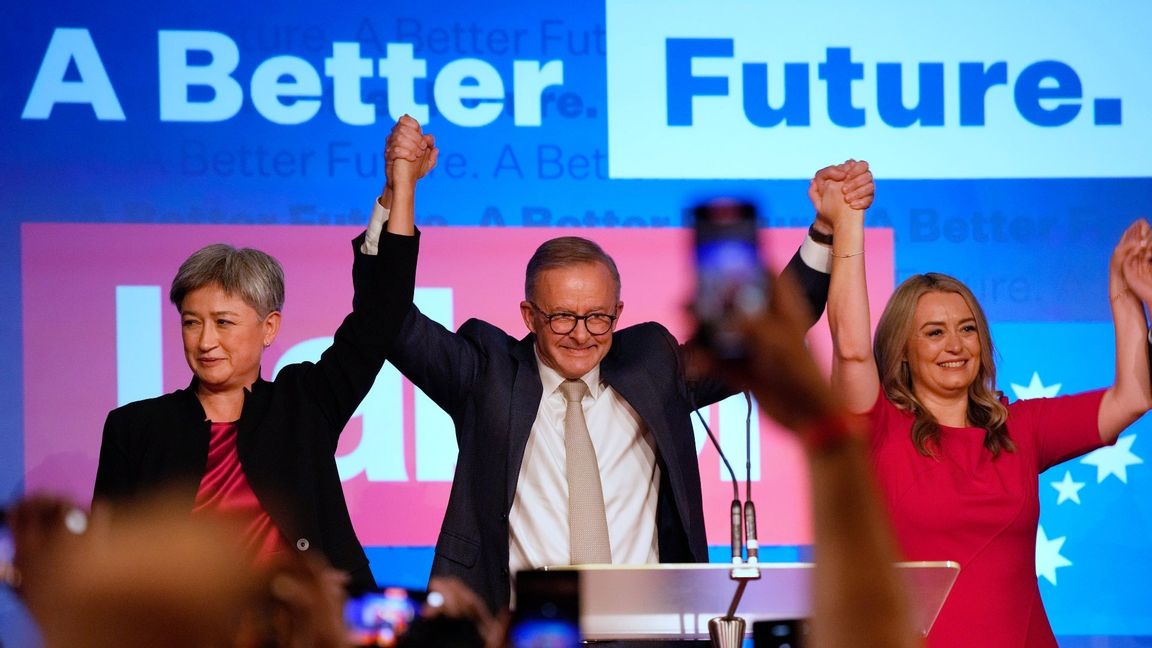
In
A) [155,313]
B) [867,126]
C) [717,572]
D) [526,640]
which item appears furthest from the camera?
[867,126]

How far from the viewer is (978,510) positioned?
284 centimetres

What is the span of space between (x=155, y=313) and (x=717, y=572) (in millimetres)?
2365

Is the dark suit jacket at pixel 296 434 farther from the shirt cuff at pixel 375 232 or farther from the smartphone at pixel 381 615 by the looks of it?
the smartphone at pixel 381 615

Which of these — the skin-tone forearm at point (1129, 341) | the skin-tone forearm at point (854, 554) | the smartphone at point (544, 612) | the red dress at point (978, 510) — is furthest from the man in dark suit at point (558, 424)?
the skin-tone forearm at point (854, 554)

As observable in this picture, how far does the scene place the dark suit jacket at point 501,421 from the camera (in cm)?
291

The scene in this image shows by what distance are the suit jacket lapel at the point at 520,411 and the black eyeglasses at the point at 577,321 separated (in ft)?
0.34

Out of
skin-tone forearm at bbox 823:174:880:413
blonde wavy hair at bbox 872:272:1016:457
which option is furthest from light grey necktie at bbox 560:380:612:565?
blonde wavy hair at bbox 872:272:1016:457

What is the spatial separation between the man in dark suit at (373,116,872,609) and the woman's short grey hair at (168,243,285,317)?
256 millimetres

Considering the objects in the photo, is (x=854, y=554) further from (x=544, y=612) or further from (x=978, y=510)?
(x=978, y=510)

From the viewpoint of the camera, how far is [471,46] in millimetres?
4184

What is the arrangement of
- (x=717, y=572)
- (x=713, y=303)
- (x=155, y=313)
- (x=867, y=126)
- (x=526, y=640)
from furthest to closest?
(x=867, y=126)
(x=155, y=313)
(x=717, y=572)
(x=526, y=640)
(x=713, y=303)

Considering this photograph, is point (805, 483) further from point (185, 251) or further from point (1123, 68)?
point (1123, 68)

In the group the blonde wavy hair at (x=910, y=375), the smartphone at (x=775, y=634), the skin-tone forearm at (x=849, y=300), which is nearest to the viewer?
the smartphone at (x=775, y=634)

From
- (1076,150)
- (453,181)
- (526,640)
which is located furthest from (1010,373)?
(526,640)
